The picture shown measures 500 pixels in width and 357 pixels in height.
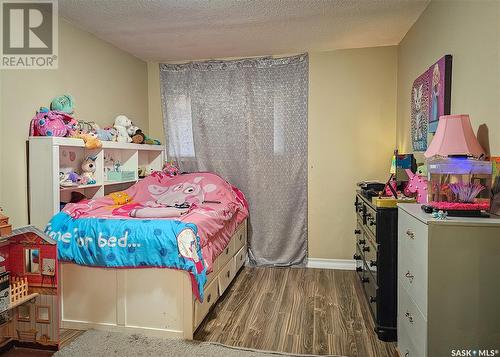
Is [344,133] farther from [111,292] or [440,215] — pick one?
[111,292]

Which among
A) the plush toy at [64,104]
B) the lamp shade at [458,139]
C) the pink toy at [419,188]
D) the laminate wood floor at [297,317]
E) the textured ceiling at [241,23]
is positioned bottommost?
the laminate wood floor at [297,317]

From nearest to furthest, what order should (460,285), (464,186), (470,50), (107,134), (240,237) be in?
(460,285)
(464,186)
(470,50)
(107,134)
(240,237)

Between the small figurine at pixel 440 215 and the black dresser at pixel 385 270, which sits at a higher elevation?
the small figurine at pixel 440 215

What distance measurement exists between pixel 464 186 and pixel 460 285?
450mm

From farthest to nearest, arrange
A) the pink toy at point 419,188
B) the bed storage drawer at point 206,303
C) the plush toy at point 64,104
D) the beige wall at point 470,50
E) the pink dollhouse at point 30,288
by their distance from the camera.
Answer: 1. the plush toy at point 64,104
2. the bed storage drawer at point 206,303
3. the pink toy at point 419,188
4. the pink dollhouse at point 30,288
5. the beige wall at point 470,50

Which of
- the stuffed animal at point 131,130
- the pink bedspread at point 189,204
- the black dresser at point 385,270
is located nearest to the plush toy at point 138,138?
the stuffed animal at point 131,130

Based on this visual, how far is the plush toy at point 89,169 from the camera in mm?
2857

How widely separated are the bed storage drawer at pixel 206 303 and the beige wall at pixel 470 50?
6.64ft

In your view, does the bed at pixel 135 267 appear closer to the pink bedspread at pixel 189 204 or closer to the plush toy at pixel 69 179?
the pink bedspread at pixel 189 204

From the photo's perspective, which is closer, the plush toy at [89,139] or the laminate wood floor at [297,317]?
the laminate wood floor at [297,317]

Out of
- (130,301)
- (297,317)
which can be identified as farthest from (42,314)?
(297,317)

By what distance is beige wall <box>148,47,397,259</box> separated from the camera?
3.68 metres

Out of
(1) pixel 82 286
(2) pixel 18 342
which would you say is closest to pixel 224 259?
(1) pixel 82 286

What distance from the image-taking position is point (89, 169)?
9.47 ft
